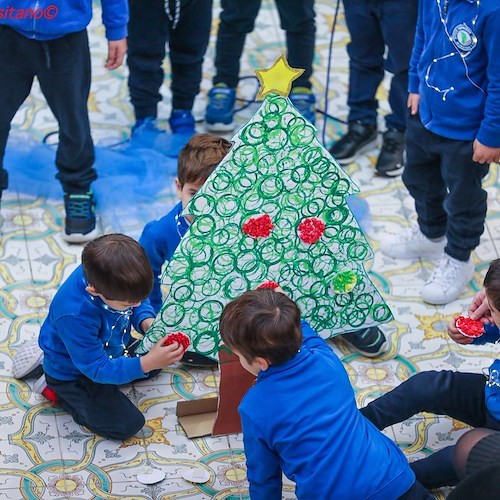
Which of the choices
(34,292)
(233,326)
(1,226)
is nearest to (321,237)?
(233,326)

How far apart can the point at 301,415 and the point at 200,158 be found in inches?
27.5

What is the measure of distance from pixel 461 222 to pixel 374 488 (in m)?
0.95

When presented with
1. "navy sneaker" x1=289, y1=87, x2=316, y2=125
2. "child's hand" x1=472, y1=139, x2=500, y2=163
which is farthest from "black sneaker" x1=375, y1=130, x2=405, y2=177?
"child's hand" x1=472, y1=139, x2=500, y2=163

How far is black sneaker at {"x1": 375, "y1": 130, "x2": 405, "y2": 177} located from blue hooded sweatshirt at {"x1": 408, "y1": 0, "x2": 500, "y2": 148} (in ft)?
2.10

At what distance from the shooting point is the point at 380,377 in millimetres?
2383

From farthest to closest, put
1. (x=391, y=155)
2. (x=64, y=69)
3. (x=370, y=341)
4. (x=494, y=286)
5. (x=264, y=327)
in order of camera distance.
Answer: (x=391, y=155), (x=64, y=69), (x=370, y=341), (x=494, y=286), (x=264, y=327)

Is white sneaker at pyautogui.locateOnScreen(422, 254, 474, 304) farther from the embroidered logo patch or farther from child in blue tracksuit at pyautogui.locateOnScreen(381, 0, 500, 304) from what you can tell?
the embroidered logo patch

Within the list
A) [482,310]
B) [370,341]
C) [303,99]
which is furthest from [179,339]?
[303,99]

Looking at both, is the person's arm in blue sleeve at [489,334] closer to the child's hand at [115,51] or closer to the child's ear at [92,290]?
the child's ear at [92,290]

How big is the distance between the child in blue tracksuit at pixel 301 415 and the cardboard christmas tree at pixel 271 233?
0.23 m

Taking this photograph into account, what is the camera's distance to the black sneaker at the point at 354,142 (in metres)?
3.09

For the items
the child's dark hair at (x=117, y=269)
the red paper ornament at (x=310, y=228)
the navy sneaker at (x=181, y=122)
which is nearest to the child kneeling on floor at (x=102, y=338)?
the child's dark hair at (x=117, y=269)

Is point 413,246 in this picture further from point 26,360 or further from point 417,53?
point 26,360

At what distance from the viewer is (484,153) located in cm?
229
